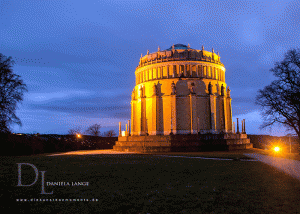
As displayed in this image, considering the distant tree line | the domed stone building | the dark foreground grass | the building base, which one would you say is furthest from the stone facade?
the dark foreground grass

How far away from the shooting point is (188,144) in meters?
33.0

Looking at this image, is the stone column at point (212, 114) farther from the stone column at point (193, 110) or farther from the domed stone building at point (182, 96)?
the stone column at point (193, 110)

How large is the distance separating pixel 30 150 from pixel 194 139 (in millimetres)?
22940

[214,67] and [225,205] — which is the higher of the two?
[214,67]

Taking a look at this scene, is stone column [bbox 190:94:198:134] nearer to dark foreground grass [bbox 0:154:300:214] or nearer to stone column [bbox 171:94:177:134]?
stone column [bbox 171:94:177:134]

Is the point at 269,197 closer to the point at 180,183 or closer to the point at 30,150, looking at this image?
the point at 180,183

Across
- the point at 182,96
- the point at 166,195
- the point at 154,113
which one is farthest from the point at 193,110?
the point at 166,195

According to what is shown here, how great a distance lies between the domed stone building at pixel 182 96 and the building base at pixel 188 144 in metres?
3.19

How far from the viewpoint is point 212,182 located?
910 cm

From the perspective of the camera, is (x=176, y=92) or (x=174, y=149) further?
(x=176, y=92)

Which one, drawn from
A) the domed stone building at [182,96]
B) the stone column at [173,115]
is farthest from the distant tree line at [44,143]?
the stone column at [173,115]

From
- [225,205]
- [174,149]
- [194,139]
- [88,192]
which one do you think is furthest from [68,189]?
[194,139]

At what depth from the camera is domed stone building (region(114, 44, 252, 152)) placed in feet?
136

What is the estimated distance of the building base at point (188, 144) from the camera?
32.7m
